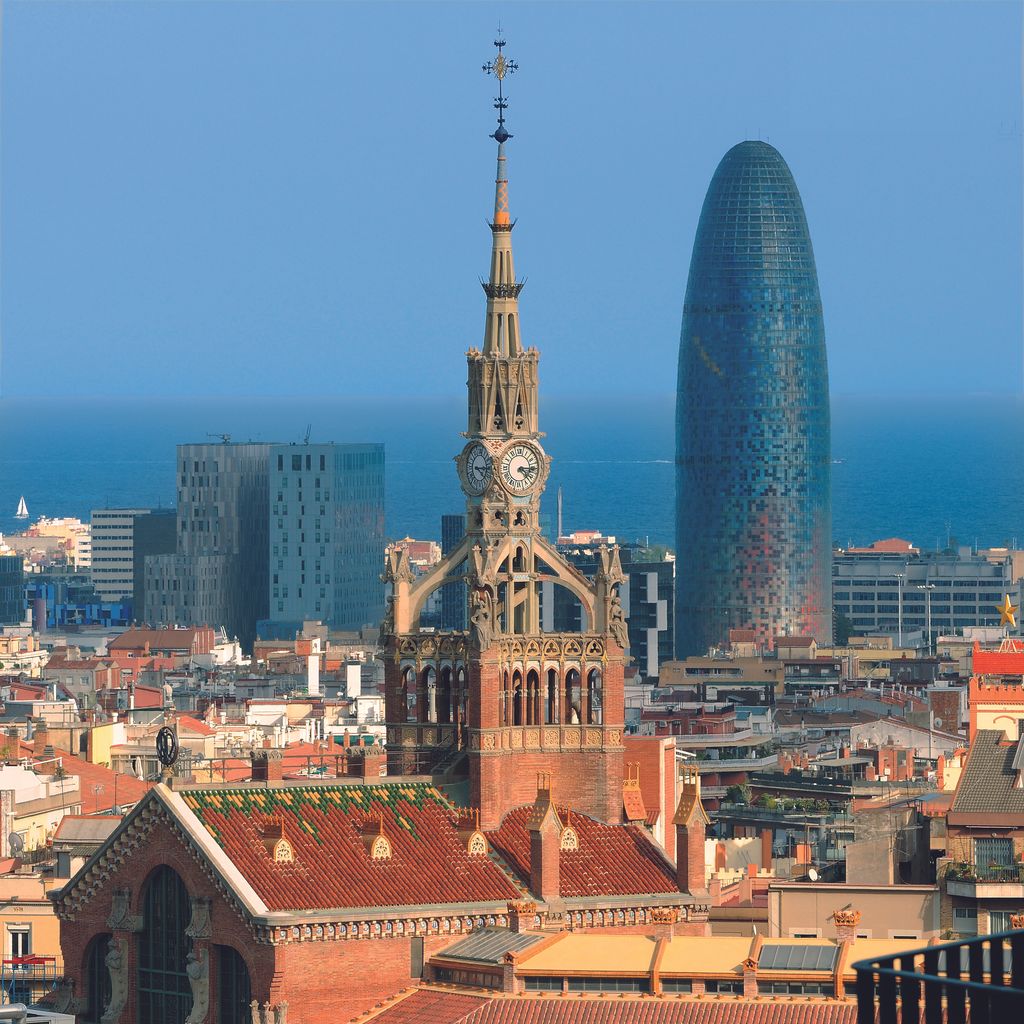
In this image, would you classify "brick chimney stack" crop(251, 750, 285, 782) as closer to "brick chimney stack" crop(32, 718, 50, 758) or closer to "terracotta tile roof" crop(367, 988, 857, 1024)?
"terracotta tile roof" crop(367, 988, 857, 1024)

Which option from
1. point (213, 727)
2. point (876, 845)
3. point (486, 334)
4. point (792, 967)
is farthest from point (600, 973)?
point (213, 727)

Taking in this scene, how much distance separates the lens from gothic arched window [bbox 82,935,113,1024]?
81688mm

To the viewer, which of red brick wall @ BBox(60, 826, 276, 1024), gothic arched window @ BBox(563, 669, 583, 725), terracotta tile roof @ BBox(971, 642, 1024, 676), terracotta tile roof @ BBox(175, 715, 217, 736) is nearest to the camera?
red brick wall @ BBox(60, 826, 276, 1024)

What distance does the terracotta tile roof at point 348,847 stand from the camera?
78875mm

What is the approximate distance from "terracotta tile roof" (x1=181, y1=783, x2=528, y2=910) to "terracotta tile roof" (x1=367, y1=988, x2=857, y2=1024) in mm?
4182

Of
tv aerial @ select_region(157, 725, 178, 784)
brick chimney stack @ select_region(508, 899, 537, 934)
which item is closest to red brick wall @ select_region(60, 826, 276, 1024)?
tv aerial @ select_region(157, 725, 178, 784)

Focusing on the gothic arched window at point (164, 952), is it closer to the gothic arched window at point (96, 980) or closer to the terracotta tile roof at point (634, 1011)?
the gothic arched window at point (96, 980)

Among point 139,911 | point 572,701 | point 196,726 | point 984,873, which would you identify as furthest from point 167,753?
point 196,726

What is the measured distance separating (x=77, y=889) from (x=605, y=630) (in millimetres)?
11135

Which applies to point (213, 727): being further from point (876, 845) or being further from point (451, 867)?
point (451, 867)

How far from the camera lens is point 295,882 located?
78.8 m

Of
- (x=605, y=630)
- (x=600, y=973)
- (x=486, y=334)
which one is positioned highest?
(x=486, y=334)

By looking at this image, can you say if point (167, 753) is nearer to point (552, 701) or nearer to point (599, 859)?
point (552, 701)

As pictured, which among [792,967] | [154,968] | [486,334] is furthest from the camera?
[486,334]
